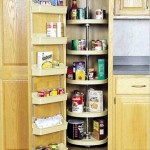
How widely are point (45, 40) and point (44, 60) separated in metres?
0.17

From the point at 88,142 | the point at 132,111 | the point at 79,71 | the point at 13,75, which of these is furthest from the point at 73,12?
the point at 88,142

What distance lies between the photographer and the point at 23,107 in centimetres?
356

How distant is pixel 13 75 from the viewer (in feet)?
11.5

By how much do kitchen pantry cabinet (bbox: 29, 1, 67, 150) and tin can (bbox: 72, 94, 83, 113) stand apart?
291mm

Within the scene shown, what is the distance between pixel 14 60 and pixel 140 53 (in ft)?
4.54

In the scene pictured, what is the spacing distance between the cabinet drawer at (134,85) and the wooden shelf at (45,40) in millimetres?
661

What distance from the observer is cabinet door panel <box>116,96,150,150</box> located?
3549 millimetres

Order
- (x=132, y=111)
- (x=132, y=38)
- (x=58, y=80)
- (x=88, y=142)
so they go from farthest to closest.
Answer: (x=132, y=38)
(x=88, y=142)
(x=132, y=111)
(x=58, y=80)

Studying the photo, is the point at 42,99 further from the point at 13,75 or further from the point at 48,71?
the point at 13,75

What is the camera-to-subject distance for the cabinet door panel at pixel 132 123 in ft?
11.6

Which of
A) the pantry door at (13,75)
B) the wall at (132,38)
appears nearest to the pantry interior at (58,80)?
the pantry door at (13,75)

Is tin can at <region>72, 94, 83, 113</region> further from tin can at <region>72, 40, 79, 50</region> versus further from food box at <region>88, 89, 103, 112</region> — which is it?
tin can at <region>72, 40, 79, 50</region>

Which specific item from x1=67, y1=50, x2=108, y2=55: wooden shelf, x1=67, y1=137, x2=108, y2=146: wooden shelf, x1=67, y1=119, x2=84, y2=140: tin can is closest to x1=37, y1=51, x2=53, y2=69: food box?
x1=67, y1=50, x2=108, y2=55: wooden shelf

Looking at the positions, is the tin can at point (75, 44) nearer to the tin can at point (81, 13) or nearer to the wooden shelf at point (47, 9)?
the tin can at point (81, 13)
